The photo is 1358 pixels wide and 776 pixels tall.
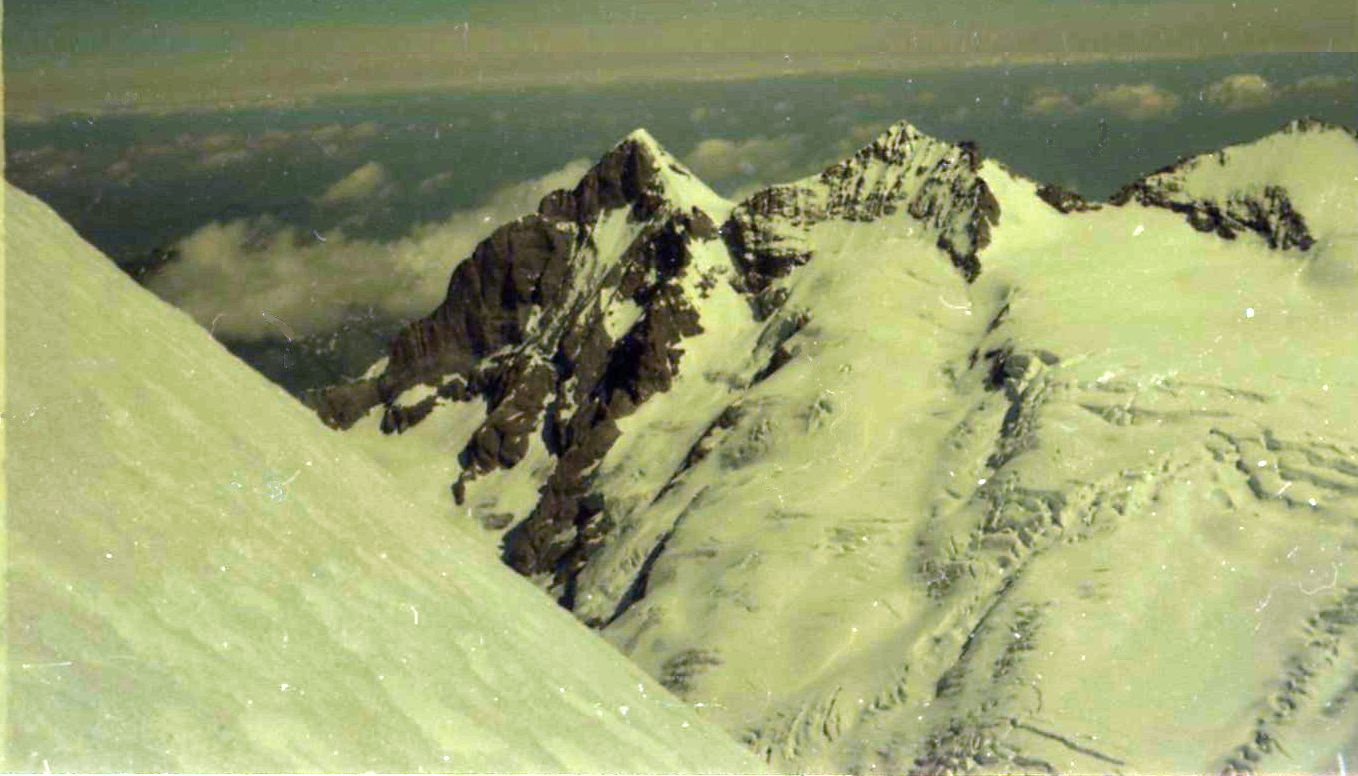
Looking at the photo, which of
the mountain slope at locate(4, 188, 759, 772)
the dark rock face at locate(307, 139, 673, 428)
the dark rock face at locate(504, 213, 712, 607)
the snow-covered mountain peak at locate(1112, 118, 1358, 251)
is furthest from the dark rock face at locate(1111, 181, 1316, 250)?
the mountain slope at locate(4, 188, 759, 772)

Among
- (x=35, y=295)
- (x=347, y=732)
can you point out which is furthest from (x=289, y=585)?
(x=35, y=295)

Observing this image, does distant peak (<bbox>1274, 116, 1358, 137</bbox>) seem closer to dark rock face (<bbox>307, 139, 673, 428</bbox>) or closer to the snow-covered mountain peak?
the snow-covered mountain peak

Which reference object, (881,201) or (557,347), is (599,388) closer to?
(557,347)

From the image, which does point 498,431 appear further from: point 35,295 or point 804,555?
point 35,295

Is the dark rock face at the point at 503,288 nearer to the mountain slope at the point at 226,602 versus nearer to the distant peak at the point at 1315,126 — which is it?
the distant peak at the point at 1315,126

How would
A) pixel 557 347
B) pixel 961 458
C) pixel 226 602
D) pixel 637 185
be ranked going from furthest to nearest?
1. pixel 637 185
2. pixel 557 347
3. pixel 961 458
4. pixel 226 602

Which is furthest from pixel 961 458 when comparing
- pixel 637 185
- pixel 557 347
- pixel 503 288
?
pixel 503 288
